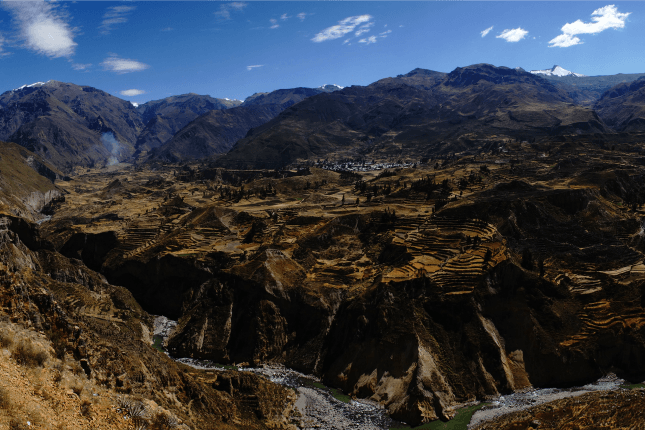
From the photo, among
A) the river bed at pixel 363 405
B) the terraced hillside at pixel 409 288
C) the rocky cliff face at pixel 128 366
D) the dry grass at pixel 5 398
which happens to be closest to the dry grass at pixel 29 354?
the rocky cliff face at pixel 128 366

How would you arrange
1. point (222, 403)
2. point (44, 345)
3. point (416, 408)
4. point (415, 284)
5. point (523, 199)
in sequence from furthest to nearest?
point (523, 199) → point (415, 284) → point (416, 408) → point (222, 403) → point (44, 345)

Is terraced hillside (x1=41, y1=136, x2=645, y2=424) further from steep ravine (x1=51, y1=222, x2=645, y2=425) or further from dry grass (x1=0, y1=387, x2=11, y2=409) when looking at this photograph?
dry grass (x1=0, y1=387, x2=11, y2=409)

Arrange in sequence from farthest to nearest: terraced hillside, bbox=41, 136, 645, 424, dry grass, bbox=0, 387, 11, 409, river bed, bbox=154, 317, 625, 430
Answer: terraced hillside, bbox=41, 136, 645, 424, river bed, bbox=154, 317, 625, 430, dry grass, bbox=0, 387, 11, 409

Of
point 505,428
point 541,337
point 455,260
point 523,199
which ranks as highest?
point 523,199

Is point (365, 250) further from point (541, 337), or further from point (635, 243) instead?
point (635, 243)

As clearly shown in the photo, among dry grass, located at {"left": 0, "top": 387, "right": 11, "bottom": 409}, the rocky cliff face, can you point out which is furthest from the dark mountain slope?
dry grass, located at {"left": 0, "top": 387, "right": 11, "bottom": 409}

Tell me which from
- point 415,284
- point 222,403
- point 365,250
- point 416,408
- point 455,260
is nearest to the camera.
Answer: point 222,403

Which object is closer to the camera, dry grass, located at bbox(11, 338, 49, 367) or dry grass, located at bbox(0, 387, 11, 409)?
dry grass, located at bbox(0, 387, 11, 409)

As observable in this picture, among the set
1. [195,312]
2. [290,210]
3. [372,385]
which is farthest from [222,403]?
[290,210]
